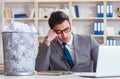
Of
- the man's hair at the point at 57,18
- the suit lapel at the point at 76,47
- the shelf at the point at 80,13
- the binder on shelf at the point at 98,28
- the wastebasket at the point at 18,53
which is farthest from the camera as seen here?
the shelf at the point at 80,13

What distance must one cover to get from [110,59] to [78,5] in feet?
15.9

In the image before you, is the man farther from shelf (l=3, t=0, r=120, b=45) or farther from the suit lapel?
shelf (l=3, t=0, r=120, b=45)

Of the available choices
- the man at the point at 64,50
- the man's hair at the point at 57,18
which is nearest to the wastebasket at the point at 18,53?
the man at the point at 64,50

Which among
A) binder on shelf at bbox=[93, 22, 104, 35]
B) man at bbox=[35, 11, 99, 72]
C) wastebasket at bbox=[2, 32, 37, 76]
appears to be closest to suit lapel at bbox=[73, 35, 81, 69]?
man at bbox=[35, 11, 99, 72]

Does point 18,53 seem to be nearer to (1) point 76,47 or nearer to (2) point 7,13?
(1) point 76,47

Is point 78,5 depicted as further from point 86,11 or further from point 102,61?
point 102,61

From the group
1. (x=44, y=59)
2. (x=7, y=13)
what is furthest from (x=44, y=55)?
(x=7, y=13)

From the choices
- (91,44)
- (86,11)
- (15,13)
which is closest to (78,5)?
(86,11)

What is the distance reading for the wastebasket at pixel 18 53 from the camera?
132 centimetres

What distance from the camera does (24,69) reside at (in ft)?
4.41

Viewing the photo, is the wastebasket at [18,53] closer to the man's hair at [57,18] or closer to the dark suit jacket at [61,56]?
the dark suit jacket at [61,56]

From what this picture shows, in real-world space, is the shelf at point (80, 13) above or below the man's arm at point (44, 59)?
above

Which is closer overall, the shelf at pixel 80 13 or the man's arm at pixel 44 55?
the man's arm at pixel 44 55

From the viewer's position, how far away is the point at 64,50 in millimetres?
2439
